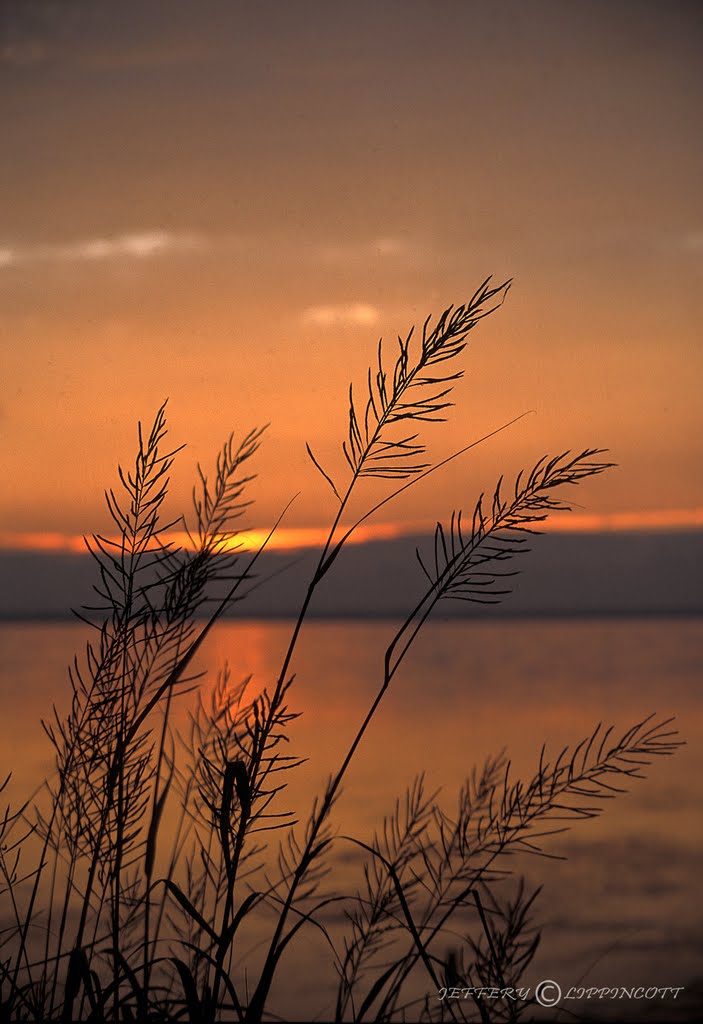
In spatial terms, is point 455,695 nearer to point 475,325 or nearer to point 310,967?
point 310,967

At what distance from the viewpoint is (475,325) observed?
1206 mm

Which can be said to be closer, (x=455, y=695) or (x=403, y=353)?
(x=403, y=353)

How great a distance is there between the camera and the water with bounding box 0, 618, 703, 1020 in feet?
22.8

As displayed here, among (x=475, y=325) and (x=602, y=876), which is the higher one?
(x=475, y=325)

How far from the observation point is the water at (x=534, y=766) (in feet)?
22.8

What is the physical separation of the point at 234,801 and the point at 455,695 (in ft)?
78.4

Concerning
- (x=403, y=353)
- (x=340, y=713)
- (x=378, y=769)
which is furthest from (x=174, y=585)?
(x=340, y=713)

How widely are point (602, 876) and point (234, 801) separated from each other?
8.15m

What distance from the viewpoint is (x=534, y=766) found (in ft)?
43.1

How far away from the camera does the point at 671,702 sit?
2172cm

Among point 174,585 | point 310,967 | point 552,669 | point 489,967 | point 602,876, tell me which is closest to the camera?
point 174,585

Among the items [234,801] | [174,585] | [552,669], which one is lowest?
[552,669]

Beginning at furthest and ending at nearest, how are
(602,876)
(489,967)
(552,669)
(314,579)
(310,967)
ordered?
(552,669) < (602,876) < (310,967) < (489,967) < (314,579)

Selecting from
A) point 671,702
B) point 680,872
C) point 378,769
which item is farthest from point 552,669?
point 680,872
